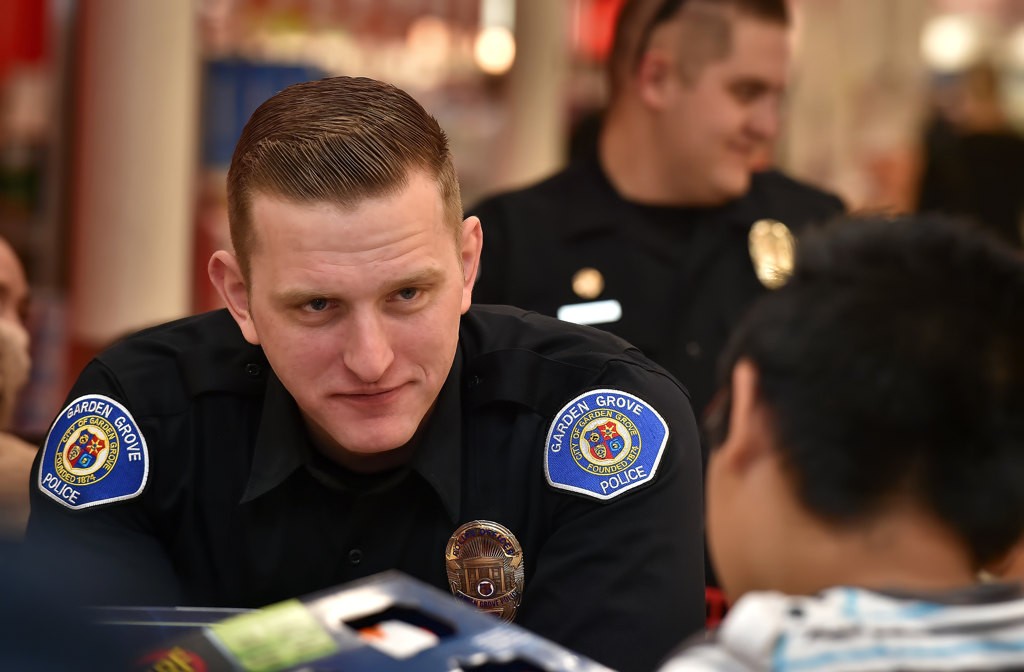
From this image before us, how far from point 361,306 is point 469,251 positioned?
26 centimetres

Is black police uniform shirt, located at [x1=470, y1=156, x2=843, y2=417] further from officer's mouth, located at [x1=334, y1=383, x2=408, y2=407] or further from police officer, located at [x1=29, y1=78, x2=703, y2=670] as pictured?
officer's mouth, located at [x1=334, y1=383, x2=408, y2=407]

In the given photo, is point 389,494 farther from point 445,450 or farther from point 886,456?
point 886,456

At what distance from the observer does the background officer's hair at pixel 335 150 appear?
1595 millimetres

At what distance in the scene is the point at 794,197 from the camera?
3.28 meters

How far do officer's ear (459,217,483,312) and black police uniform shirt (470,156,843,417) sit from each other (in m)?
1.16

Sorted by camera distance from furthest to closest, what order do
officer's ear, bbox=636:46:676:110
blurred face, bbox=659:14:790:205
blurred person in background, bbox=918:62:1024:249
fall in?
1. blurred person in background, bbox=918:62:1024:249
2. officer's ear, bbox=636:46:676:110
3. blurred face, bbox=659:14:790:205

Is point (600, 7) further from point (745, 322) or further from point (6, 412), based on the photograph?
point (745, 322)

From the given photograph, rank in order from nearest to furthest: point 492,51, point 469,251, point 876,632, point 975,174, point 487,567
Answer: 1. point 876,632
2. point 487,567
3. point 469,251
4. point 975,174
5. point 492,51

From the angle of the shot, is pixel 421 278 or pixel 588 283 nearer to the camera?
pixel 421 278

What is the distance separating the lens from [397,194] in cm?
162

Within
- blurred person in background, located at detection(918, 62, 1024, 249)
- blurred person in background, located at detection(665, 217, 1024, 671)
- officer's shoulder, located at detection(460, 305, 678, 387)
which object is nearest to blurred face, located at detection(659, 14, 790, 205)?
officer's shoulder, located at detection(460, 305, 678, 387)

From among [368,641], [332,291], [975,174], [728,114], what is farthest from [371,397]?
[975,174]

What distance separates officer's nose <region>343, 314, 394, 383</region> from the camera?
1582 mm

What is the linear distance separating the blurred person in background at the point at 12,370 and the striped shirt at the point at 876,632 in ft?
3.80
